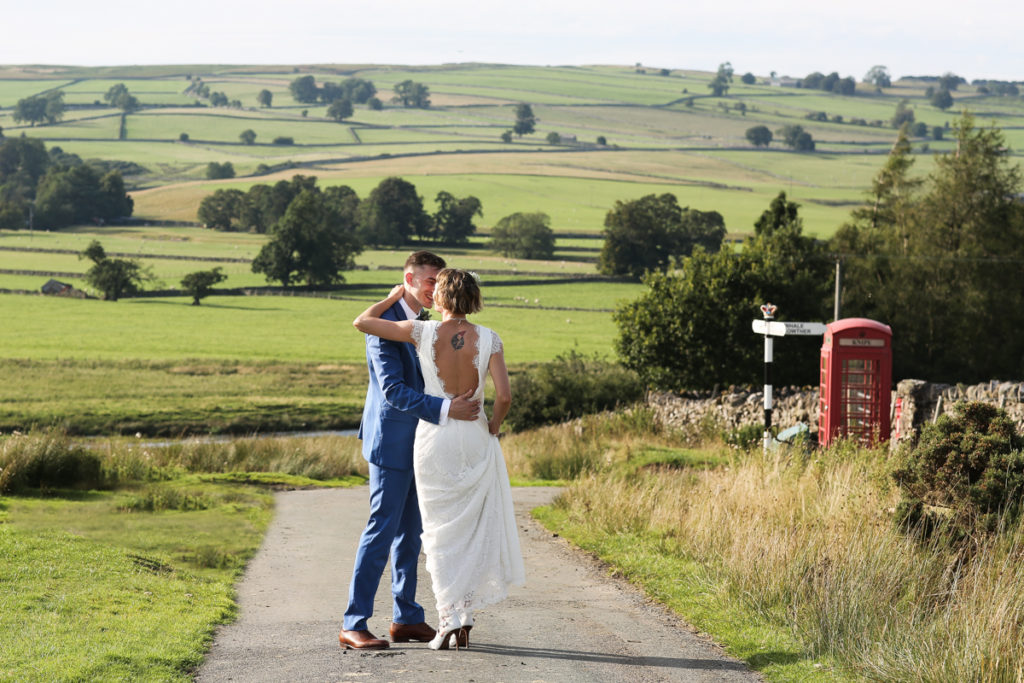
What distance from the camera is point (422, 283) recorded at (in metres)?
7.32

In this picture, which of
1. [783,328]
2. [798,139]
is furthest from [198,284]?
[798,139]

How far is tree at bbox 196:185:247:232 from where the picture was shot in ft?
398

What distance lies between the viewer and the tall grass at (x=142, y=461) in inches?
582

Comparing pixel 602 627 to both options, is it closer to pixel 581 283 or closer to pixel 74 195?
pixel 581 283

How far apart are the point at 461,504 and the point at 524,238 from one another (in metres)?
97.2

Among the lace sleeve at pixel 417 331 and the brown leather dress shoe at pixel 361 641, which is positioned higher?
the lace sleeve at pixel 417 331

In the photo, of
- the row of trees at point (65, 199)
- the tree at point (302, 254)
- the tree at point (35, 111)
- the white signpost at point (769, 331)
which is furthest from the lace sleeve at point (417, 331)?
the tree at point (35, 111)

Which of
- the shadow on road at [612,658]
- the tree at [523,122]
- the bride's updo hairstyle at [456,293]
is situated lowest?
the shadow on road at [612,658]

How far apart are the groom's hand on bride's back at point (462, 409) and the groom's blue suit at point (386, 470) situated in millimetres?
233

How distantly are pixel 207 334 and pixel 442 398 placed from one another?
63110 millimetres

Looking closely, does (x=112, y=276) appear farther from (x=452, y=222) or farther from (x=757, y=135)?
(x=757, y=135)

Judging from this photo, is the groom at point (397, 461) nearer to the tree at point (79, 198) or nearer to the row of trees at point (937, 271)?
the row of trees at point (937, 271)

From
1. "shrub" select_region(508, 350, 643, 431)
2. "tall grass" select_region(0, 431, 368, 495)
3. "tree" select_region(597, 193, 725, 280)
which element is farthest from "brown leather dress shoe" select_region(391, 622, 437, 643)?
"tree" select_region(597, 193, 725, 280)

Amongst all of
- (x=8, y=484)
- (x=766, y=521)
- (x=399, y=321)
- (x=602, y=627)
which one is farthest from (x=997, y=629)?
(x=8, y=484)
